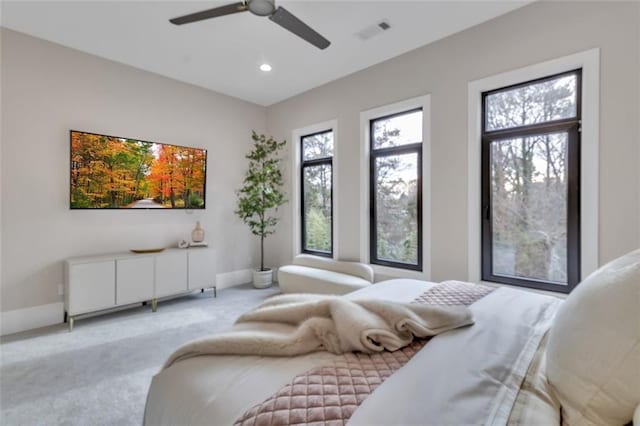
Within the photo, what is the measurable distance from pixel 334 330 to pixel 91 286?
10.4 feet

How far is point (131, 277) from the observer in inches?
133

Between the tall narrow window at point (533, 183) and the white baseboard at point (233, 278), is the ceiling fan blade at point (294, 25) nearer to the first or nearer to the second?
the tall narrow window at point (533, 183)

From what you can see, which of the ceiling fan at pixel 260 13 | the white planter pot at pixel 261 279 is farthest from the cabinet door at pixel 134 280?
the ceiling fan at pixel 260 13

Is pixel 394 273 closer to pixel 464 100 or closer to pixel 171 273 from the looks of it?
pixel 464 100

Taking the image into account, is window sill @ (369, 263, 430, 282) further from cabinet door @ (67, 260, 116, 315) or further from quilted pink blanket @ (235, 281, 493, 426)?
cabinet door @ (67, 260, 116, 315)

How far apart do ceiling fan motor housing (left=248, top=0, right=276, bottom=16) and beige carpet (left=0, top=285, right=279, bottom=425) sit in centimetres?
281

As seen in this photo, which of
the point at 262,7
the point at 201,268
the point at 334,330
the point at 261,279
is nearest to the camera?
the point at 334,330

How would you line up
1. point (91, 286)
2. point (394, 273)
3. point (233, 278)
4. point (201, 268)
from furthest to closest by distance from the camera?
point (233, 278), point (201, 268), point (394, 273), point (91, 286)

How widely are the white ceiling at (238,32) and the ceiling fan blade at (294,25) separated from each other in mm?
353

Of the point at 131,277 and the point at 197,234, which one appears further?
the point at 197,234

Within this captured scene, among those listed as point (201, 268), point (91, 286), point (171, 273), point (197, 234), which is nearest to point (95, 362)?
point (91, 286)

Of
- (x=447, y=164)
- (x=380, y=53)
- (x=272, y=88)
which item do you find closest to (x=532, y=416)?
(x=447, y=164)

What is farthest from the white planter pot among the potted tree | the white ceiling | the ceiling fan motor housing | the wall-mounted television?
the ceiling fan motor housing

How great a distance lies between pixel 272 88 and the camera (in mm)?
4461
